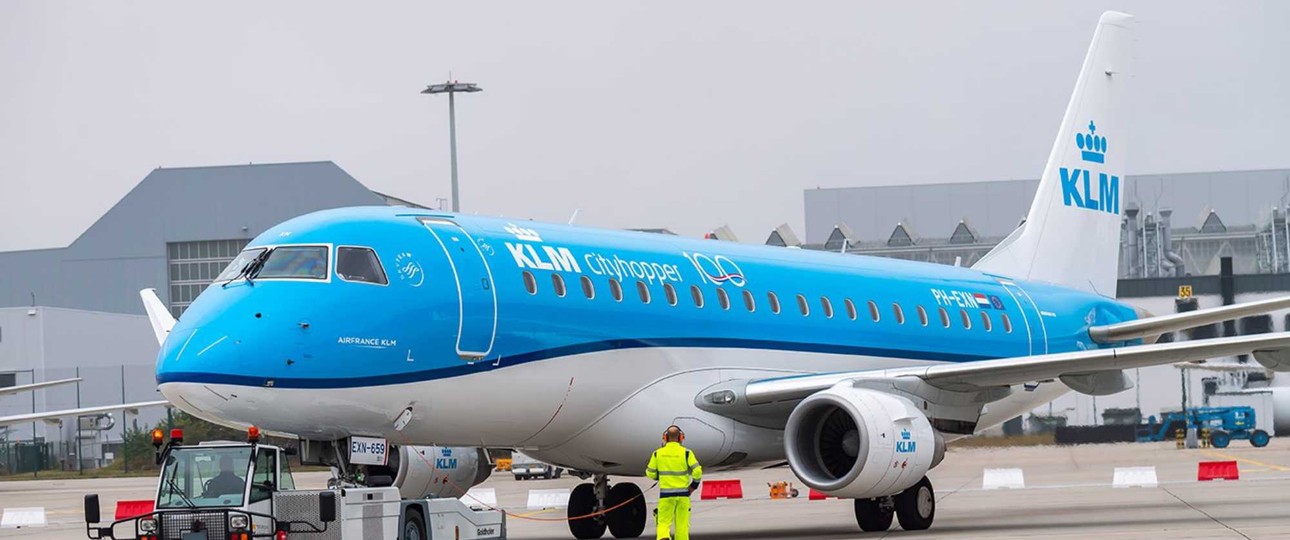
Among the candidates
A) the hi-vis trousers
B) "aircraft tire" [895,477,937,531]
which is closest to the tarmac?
"aircraft tire" [895,477,937,531]

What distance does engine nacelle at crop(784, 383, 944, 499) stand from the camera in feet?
70.4

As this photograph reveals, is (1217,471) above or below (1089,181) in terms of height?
below

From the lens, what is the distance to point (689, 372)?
883 inches

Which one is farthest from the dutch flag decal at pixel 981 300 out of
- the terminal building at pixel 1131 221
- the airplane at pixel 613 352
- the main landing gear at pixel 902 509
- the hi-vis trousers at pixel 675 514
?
the terminal building at pixel 1131 221

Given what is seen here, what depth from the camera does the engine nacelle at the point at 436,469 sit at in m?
23.0

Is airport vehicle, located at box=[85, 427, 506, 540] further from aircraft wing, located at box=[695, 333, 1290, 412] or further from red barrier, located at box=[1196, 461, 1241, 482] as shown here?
red barrier, located at box=[1196, 461, 1241, 482]

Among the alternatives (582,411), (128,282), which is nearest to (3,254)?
(128,282)

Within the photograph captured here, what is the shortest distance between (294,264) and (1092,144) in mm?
17940

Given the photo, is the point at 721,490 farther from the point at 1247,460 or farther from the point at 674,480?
the point at 674,480

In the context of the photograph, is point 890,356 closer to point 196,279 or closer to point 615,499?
point 615,499

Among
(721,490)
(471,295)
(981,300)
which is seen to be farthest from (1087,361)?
(721,490)

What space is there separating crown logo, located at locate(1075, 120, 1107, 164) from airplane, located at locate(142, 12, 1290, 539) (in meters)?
4.38

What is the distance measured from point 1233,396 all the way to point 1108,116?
3470cm

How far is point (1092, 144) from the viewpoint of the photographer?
32406 mm
